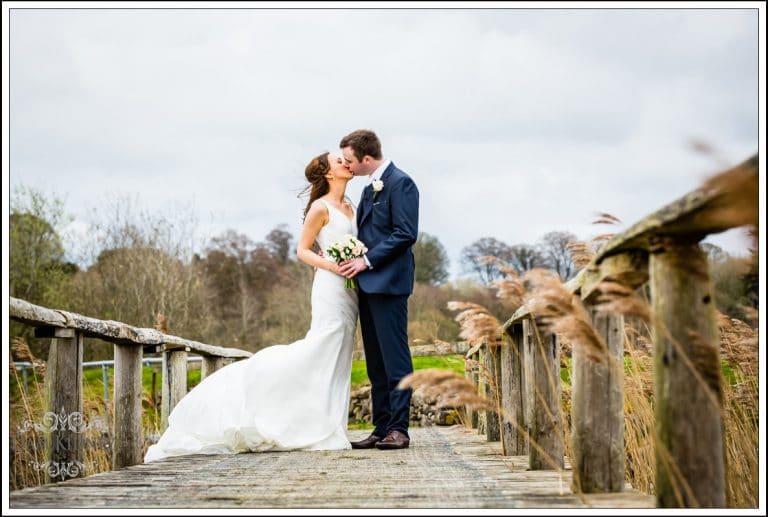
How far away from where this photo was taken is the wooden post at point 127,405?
4824 mm

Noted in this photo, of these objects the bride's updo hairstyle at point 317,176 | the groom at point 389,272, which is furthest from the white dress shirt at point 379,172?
the bride's updo hairstyle at point 317,176

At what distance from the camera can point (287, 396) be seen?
5941mm

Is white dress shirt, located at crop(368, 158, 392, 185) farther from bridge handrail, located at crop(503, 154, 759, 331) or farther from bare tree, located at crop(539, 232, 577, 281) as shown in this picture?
bare tree, located at crop(539, 232, 577, 281)

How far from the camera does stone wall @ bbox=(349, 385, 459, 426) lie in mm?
15344

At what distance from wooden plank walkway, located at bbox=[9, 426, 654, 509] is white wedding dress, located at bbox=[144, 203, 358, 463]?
72 cm

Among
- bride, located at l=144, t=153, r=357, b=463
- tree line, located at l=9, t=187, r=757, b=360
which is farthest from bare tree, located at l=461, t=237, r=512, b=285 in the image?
bride, located at l=144, t=153, r=357, b=463

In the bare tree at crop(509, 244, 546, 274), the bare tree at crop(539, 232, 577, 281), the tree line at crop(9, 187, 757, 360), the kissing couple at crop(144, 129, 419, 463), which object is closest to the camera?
the kissing couple at crop(144, 129, 419, 463)

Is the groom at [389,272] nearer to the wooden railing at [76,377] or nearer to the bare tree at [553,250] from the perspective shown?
the wooden railing at [76,377]

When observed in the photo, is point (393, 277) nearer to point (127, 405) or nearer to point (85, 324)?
point (127, 405)

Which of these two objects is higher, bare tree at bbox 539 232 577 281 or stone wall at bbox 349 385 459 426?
bare tree at bbox 539 232 577 281

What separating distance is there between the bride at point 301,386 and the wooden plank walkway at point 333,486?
0.73m

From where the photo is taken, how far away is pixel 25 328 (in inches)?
719

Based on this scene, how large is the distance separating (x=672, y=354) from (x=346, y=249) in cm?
361

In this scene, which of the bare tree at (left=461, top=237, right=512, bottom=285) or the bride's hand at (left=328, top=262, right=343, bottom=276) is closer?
the bride's hand at (left=328, top=262, right=343, bottom=276)
